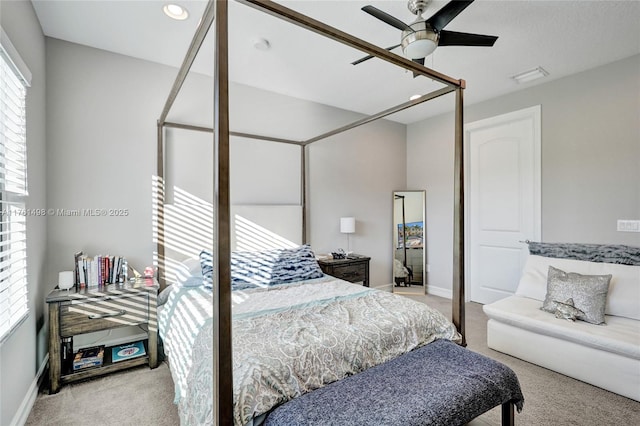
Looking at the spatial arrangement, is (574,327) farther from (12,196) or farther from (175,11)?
(12,196)

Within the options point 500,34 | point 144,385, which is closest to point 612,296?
point 500,34

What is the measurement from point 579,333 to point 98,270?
12.6 ft

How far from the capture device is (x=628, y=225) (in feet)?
9.88

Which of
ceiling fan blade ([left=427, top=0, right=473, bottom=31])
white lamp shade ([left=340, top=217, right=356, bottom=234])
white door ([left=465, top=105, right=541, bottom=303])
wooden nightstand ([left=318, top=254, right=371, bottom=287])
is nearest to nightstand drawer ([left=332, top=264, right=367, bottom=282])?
wooden nightstand ([left=318, top=254, right=371, bottom=287])

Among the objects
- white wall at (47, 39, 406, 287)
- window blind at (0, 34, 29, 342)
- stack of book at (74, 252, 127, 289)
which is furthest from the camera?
white wall at (47, 39, 406, 287)

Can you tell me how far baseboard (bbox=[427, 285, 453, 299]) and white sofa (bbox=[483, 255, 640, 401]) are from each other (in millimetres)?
1406

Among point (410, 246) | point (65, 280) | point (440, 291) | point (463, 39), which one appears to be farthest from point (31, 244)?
point (440, 291)

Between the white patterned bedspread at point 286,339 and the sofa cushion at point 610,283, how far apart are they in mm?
1615

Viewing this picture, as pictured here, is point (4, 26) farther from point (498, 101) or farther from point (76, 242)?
point (498, 101)

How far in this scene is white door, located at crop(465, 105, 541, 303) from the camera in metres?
3.77

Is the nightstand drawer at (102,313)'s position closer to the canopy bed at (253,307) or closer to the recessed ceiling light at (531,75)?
the canopy bed at (253,307)

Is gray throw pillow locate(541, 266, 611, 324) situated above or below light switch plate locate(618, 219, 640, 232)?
below

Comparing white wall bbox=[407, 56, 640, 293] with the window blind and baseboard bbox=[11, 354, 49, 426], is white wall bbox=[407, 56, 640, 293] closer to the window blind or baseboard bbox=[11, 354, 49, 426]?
the window blind

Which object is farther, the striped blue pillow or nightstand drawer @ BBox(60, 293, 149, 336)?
the striped blue pillow
